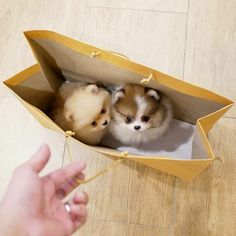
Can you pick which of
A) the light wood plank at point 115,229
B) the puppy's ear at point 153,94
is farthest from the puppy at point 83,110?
the light wood plank at point 115,229

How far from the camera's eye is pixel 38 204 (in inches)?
25.4

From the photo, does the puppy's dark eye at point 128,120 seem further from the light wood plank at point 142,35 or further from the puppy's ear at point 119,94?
the light wood plank at point 142,35

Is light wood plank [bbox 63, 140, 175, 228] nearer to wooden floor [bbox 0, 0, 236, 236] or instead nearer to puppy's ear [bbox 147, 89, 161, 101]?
wooden floor [bbox 0, 0, 236, 236]

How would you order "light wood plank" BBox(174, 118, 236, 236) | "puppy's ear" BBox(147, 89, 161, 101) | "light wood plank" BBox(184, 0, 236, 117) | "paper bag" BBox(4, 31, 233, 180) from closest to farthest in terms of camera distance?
"paper bag" BBox(4, 31, 233, 180) → "puppy's ear" BBox(147, 89, 161, 101) → "light wood plank" BBox(174, 118, 236, 236) → "light wood plank" BBox(184, 0, 236, 117)

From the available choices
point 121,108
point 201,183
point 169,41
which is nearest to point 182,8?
point 169,41

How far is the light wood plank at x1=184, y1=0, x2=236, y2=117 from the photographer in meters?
1.11

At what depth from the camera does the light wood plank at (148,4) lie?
3.89 feet

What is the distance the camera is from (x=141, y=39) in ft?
3.84

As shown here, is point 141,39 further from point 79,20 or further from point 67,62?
point 67,62

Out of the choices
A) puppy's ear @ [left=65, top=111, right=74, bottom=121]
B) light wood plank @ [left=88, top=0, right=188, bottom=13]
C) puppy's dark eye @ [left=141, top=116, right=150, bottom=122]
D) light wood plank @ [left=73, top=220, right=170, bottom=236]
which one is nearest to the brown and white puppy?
puppy's dark eye @ [left=141, top=116, right=150, bottom=122]

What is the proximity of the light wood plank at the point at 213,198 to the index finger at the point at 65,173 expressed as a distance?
0.42 meters

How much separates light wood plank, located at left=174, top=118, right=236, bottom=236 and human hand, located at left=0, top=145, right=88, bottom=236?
0.41m

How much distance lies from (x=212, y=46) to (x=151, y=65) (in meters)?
0.20

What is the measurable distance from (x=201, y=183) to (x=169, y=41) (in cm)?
46
